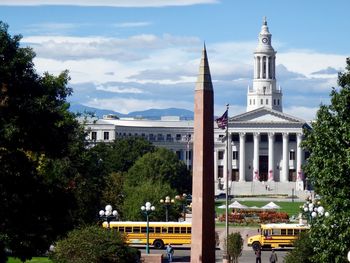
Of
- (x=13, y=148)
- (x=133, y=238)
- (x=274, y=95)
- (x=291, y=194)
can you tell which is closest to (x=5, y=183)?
(x=13, y=148)

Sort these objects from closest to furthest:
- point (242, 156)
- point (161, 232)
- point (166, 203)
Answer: point (161, 232)
point (166, 203)
point (242, 156)

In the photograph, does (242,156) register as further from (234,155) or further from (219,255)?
(219,255)

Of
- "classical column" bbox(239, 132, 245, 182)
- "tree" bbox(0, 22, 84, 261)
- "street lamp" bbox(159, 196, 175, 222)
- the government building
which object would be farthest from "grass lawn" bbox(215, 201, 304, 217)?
"tree" bbox(0, 22, 84, 261)

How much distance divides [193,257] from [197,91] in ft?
16.3

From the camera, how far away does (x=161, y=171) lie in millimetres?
114312

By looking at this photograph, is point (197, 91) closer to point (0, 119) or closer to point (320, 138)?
point (320, 138)

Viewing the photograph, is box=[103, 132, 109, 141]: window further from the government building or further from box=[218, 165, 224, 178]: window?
box=[218, 165, 224, 178]: window

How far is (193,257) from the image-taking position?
3953 centimetres

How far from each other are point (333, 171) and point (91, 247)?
10.7 meters

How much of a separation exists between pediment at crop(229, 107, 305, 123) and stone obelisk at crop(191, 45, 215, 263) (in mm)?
125452

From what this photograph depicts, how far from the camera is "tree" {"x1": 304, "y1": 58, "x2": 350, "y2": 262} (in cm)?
4144

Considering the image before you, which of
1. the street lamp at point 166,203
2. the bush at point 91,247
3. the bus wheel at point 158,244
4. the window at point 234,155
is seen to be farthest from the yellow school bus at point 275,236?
the window at point 234,155

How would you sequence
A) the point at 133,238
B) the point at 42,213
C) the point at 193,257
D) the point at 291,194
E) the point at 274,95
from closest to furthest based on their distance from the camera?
the point at 193,257
the point at 42,213
the point at 133,238
the point at 291,194
the point at 274,95

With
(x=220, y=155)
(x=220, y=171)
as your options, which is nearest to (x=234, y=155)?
(x=220, y=171)
